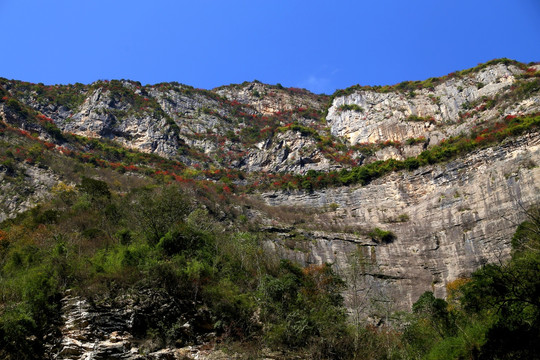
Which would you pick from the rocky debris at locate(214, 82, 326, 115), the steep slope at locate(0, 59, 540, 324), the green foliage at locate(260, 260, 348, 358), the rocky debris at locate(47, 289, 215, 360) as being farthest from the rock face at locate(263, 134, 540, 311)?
the rocky debris at locate(214, 82, 326, 115)

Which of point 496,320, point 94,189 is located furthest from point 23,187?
point 496,320

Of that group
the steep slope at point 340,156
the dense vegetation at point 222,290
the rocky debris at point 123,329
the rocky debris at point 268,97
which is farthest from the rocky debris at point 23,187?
the rocky debris at point 268,97

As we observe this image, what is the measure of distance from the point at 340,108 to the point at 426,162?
26422mm

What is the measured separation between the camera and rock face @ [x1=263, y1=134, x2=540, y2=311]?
30531 millimetres

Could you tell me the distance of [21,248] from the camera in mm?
18141

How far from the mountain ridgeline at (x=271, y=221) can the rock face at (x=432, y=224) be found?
0.15m

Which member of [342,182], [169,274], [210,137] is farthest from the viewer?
[210,137]

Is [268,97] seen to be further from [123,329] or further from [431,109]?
[123,329]

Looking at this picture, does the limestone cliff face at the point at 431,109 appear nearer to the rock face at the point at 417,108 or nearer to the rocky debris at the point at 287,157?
the rock face at the point at 417,108

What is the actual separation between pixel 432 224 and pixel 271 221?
49.9 ft

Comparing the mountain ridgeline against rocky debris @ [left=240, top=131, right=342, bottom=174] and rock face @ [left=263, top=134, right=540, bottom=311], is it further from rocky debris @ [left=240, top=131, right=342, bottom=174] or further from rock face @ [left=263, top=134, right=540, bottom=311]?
rocky debris @ [left=240, top=131, right=342, bottom=174]

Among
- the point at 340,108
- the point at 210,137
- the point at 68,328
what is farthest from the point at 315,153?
the point at 68,328

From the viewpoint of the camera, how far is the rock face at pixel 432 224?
3053 centimetres

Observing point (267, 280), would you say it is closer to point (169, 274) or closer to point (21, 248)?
point (169, 274)
